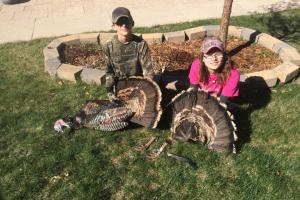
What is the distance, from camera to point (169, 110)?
560cm

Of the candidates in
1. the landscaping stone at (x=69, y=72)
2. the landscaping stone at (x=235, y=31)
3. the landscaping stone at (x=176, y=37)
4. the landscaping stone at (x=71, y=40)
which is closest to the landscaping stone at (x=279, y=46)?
the landscaping stone at (x=235, y=31)

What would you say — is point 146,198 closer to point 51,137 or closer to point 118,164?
point 118,164

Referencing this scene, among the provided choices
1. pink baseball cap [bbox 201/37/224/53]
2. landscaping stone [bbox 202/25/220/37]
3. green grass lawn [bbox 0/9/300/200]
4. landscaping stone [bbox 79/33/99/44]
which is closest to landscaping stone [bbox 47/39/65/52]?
landscaping stone [bbox 79/33/99/44]

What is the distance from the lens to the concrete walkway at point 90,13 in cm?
905

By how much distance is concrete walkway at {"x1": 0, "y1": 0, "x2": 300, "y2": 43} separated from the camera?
9.05 m

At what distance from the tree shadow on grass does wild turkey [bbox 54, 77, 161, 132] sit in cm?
121

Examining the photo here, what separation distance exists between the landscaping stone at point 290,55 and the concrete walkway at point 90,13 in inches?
103

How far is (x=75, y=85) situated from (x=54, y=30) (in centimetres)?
292

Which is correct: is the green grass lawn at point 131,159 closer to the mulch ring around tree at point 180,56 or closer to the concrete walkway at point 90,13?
the mulch ring around tree at point 180,56

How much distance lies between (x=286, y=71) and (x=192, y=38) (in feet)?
6.87

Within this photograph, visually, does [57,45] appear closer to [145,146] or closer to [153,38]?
A: [153,38]

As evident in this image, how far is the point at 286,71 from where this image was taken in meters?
6.52

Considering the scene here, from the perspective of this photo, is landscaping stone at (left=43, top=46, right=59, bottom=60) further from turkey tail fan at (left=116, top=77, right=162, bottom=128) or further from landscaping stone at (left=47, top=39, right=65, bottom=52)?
turkey tail fan at (left=116, top=77, right=162, bottom=128)

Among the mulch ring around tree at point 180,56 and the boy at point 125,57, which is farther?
the mulch ring around tree at point 180,56
